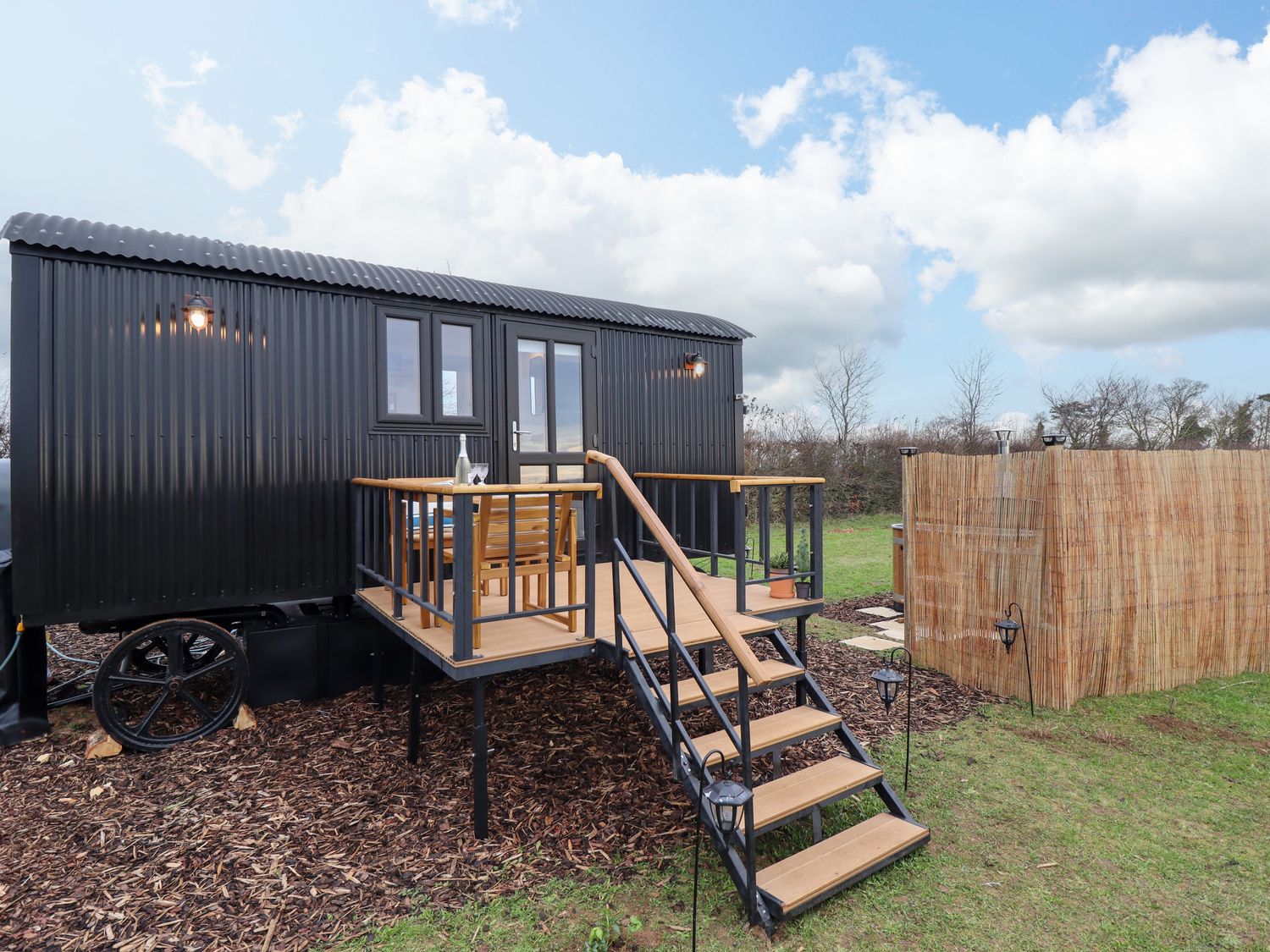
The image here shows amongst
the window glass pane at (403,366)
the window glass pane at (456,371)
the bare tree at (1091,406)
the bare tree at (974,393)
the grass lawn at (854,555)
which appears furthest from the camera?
the bare tree at (974,393)

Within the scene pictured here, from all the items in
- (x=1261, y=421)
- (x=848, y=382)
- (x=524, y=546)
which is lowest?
(x=524, y=546)

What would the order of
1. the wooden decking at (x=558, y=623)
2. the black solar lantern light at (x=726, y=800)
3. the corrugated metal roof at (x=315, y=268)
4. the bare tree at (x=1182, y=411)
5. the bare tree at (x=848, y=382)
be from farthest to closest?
the bare tree at (x=848, y=382), the bare tree at (x=1182, y=411), the corrugated metal roof at (x=315, y=268), the wooden decking at (x=558, y=623), the black solar lantern light at (x=726, y=800)

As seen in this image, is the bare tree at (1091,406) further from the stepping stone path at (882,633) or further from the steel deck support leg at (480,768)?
the steel deck support leg at (480,768)

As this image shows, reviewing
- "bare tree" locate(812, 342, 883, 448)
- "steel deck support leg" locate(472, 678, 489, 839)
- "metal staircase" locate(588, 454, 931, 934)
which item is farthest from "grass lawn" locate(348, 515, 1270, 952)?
"bare tree" locate(812, 342, 883, 448)

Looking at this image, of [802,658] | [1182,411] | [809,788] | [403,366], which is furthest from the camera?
[1182,411]

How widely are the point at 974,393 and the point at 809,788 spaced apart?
57.8ft

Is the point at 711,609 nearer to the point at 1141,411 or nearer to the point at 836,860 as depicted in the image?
the point at 836,860

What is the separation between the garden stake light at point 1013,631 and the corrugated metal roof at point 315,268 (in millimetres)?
3465

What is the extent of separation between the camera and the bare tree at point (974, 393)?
1731 centimetres

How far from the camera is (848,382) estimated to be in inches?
709

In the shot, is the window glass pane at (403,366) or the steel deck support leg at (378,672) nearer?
the steel deck support leg at (378,672)

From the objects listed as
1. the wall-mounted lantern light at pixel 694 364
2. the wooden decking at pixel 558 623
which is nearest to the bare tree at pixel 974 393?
the wall-mounted lantern light at pixel 694 364

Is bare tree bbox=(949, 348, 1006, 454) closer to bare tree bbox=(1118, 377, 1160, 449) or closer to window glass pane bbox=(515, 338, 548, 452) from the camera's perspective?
bare tree bbox=(1118, 377, 1160, 449)

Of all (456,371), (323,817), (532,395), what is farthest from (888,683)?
(456,371)
